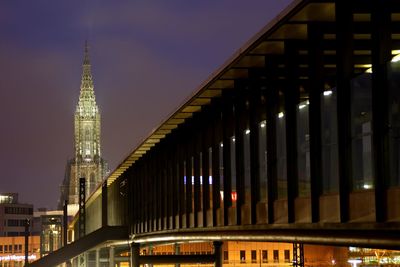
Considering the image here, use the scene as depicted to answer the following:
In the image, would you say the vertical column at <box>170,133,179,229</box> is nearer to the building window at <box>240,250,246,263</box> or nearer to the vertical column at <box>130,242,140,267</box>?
the vertical column at <box>130,242,140,267</box>

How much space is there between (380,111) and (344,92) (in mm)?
2184

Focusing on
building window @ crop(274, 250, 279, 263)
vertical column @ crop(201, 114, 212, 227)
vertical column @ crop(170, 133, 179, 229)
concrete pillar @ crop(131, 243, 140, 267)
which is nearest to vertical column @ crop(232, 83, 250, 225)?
vertical column @ crop(201, 114, 212, 227)

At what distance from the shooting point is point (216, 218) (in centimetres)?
3672

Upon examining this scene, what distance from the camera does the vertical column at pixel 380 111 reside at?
1933 centimetres

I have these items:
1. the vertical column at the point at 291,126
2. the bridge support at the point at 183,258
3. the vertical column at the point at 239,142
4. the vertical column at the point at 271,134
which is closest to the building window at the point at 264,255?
the bridge support at the point at 183,258

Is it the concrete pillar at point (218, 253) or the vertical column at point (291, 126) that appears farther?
the concrete pillar at point (218, 253)

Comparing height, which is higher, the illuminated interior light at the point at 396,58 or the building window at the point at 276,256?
the building window at the point at 276,256

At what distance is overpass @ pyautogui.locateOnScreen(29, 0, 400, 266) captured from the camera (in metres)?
19.7

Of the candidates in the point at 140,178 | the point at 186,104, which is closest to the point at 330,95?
the point at 186,104

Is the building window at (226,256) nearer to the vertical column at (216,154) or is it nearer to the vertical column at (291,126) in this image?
the vertical column at (216,154)

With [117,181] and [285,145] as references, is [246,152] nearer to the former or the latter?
[285,145]

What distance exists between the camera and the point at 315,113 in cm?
2391

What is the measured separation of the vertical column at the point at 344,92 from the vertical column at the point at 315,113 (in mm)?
1725

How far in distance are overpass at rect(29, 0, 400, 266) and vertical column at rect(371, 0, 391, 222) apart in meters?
0.02
